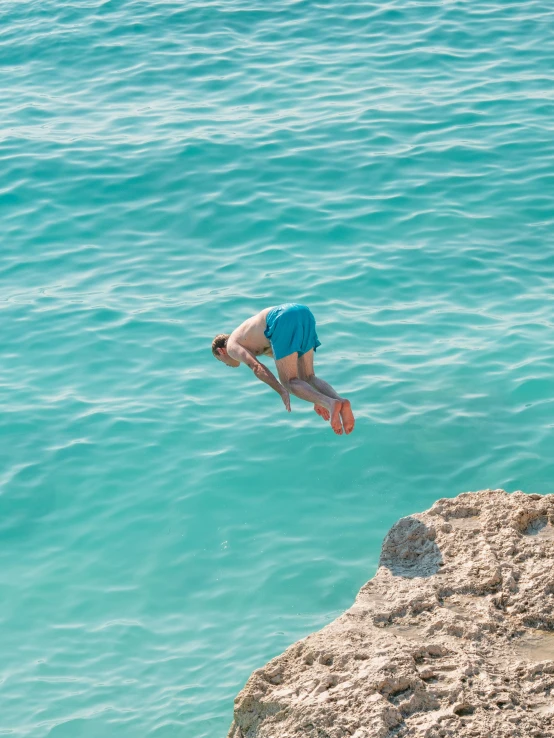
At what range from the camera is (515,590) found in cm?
512

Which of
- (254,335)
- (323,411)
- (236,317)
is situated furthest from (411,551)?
(236,317)

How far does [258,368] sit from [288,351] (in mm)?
268

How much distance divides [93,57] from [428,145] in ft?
21.6

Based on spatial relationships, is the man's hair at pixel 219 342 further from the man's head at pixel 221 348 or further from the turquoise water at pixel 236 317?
the turquoise water at pixel 236 317

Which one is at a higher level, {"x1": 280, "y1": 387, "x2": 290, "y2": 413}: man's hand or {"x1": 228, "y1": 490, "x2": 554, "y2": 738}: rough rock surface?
{"x1": 280, "y1": 387, "x2": 290, "y2": 413}: man's hand

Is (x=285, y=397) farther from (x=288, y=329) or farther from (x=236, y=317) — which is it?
(x=236, y=317)

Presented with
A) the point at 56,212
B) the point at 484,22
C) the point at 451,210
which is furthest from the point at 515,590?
the point at 484,22

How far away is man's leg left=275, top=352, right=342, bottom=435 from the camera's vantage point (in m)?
6.79

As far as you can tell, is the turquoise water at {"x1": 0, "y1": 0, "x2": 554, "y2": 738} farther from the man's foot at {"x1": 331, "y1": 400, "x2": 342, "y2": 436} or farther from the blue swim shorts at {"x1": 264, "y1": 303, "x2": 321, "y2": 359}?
the blue swim shorts at {"x1": 264, "y1": 303, "x2": 321, "y2": 359}

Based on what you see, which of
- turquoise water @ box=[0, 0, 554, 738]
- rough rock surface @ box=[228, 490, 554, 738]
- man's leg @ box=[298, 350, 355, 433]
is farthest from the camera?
turquoise water @ box=[0, 0, 554, 738]

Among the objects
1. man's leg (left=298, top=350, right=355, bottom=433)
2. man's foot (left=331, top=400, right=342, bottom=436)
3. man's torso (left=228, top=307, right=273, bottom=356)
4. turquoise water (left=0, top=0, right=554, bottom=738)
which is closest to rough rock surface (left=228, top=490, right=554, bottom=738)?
man's foot (left=331, top=400, right=342, bottom=436)

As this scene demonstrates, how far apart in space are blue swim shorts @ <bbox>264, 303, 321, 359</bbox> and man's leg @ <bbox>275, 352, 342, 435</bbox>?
0.08 metres

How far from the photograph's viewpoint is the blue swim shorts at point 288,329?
7172 millimetres

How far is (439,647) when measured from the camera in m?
4.64
